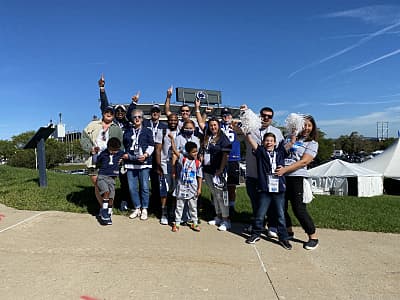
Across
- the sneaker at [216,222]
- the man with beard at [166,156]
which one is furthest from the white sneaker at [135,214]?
the sneaker at [216,222]

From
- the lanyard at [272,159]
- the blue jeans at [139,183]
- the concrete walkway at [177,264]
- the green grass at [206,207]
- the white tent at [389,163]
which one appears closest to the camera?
the concrete walkway at [177,264]

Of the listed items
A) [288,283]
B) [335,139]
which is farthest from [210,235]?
[335,139]

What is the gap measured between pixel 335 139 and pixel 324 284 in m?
98.9

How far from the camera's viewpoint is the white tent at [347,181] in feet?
80.0

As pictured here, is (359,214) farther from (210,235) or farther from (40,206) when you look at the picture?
(40,206)

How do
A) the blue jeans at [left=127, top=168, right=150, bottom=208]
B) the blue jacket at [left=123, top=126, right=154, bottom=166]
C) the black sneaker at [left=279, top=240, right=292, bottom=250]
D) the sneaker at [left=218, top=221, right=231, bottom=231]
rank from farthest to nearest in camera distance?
the blue jeans at [left=127, top=168, right=150, bottom=208]
the blue jacket at [left=123, top=126, right=154, bottom=166]
the sneaker at [left=218, top=221, right=231, bottom=231]
the black sneaker at [left=279, top=240, right=292, bottom=250]

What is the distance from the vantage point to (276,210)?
472cm

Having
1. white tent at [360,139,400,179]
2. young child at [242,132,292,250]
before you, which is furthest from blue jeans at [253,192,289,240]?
white tent at [360,139,400,179]

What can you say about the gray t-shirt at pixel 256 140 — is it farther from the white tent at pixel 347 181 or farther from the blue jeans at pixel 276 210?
the white tent at pixel 347 181

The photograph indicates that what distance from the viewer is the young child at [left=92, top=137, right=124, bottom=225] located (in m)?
5.43

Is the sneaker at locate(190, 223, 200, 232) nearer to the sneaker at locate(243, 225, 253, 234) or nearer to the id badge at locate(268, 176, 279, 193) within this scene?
the sneaker at locate(243, 225, 253, 234)

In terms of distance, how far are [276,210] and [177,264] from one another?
1657 millimetres

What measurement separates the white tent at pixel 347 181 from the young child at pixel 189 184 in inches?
794


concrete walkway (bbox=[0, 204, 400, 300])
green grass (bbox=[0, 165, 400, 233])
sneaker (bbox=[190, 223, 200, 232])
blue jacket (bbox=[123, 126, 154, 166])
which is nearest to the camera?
concrete walkway (bbox=[0, 204, 400, 300])
